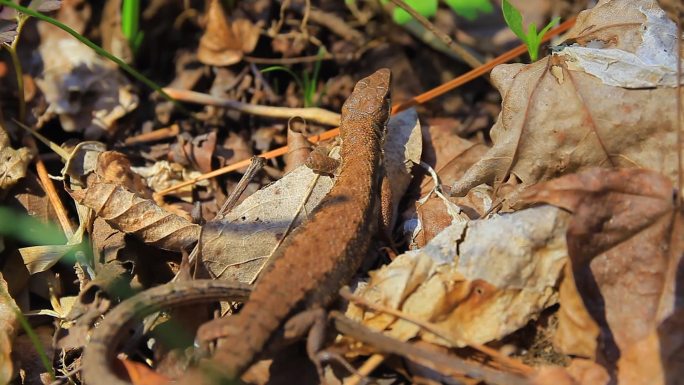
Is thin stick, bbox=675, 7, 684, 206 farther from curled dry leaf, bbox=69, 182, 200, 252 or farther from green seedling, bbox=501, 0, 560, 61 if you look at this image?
curled dry leaf, bbox=69, 182, 200, 252

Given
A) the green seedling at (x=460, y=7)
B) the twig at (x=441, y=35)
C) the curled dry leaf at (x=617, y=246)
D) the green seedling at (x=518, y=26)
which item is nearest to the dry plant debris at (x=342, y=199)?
the curled dry leaf at (x=617, y=246)

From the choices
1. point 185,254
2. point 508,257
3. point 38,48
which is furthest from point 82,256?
point 508,257

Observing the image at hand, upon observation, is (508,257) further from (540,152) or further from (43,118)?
(43,118)

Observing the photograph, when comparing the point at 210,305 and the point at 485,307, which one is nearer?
the point at 485,307

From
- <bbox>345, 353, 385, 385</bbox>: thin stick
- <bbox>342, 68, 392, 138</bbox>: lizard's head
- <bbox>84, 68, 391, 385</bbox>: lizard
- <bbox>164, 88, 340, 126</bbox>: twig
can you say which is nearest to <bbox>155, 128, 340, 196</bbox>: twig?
<bbox>164, 88, 340, 126</bbox>: twig

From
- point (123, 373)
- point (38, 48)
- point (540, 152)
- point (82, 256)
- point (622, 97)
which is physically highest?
point (38, 48)

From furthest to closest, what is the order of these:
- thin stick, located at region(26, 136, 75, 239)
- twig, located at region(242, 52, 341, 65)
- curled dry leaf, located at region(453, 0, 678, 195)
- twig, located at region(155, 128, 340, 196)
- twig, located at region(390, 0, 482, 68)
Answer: twig, located at region(242, 52, 341, 65) → twig, located at region(390, 0, 482, 68) → twig, located at region(155, 128, 340, 196) → thin stick, located at region(26, 136, 75, 239) → curled dry leaf, located at region(453, 0, 678, 195)
